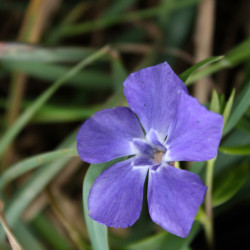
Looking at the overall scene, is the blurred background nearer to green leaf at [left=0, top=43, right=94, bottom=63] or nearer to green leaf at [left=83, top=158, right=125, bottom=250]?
green leaf at [left=0, top=43, right=94, bottom=63]

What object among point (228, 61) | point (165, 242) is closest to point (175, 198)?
point (165, 242)

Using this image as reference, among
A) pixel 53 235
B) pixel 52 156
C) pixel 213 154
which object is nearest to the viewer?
pixel 213 154

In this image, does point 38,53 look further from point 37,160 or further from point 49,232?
point 49,232

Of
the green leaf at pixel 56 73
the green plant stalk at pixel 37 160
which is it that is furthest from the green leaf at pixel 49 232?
the green leaf at pixel 56 73

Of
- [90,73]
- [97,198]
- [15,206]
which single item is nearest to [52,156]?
[97,198]

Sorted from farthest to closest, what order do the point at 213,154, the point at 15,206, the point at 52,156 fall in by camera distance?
the point at 15,206, the point at 52,156, the point at 213,154

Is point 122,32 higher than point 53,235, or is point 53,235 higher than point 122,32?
point 122,32

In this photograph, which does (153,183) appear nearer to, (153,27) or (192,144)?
(192,144)
